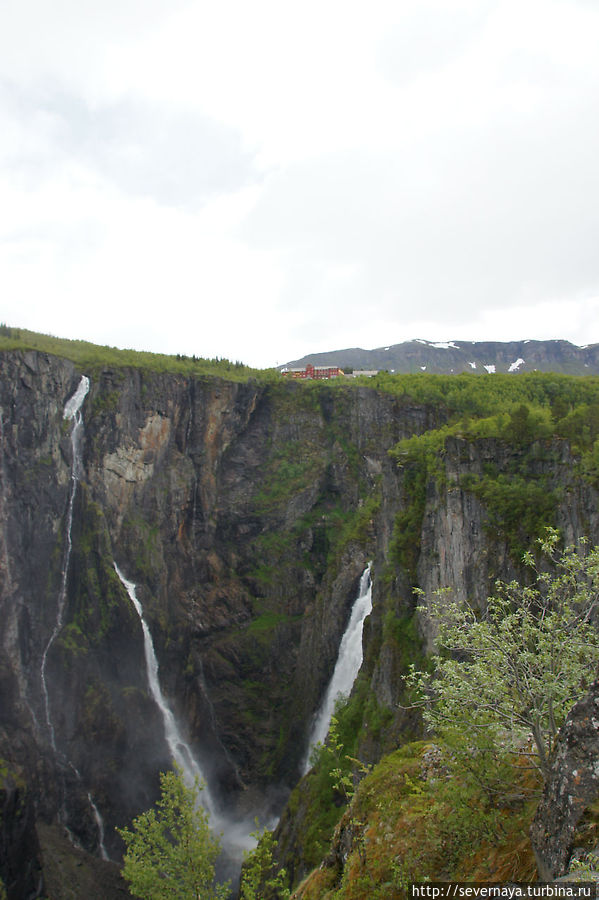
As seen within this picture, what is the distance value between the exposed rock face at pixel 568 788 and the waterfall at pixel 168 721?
33489 mm

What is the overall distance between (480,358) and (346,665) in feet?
418

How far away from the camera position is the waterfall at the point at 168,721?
3475 centimetres

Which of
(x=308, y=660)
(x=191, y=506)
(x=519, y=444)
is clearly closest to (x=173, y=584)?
(x=191, y=506)

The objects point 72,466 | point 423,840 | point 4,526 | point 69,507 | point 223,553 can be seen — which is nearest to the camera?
point 423,840

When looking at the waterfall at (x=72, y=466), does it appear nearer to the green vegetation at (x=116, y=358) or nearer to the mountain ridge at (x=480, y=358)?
the green vegetation at (x=116, y=358)

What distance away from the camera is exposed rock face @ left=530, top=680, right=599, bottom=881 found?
15.9ft

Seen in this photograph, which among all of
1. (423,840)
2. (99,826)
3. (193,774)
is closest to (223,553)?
(193,774)

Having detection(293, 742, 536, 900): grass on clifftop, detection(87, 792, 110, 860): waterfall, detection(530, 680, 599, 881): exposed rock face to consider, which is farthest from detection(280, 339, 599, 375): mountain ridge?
detection(530, 680, 599, 881): exposed rock face

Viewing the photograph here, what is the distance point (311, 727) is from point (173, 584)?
1537cm

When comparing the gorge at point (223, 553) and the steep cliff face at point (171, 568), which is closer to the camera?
the gorge at point (223, 553)

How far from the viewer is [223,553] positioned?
44875mm

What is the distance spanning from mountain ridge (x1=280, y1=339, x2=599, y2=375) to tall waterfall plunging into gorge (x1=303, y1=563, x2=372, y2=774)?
106m

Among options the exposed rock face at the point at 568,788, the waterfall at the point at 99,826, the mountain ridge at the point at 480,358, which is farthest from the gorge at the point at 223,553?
the mountain ridge at the point at 480,358

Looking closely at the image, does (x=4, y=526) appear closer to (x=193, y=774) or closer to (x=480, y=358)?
(x=193, y=774)
